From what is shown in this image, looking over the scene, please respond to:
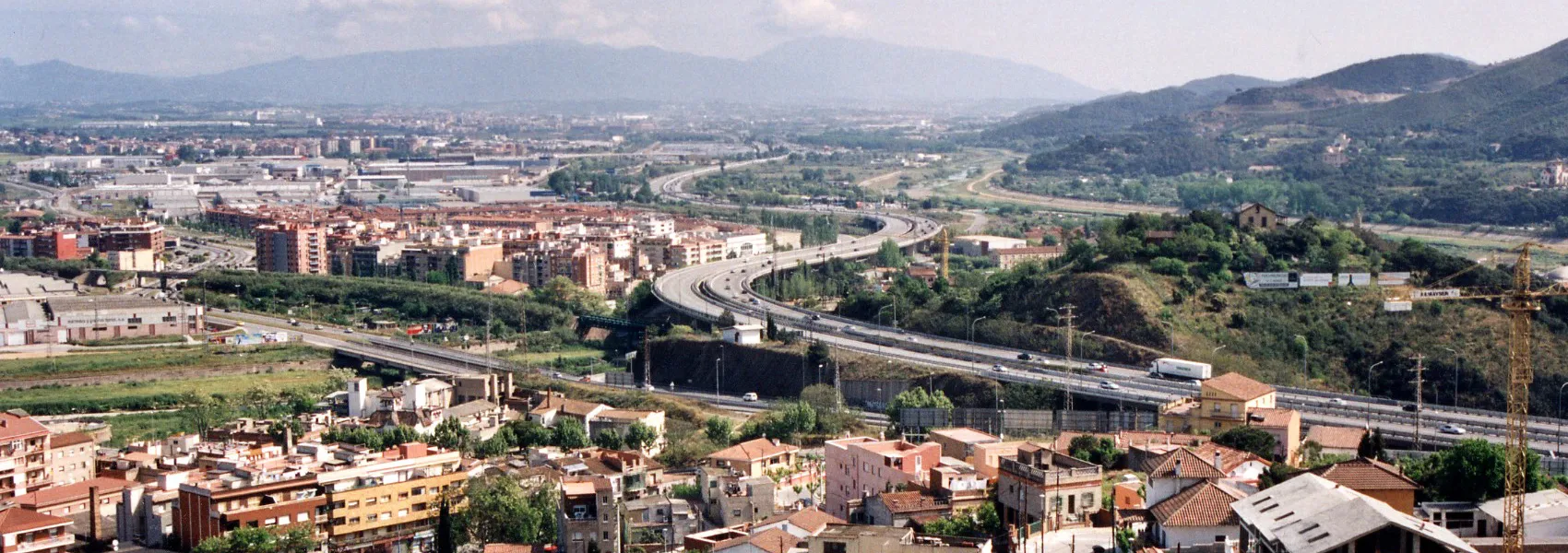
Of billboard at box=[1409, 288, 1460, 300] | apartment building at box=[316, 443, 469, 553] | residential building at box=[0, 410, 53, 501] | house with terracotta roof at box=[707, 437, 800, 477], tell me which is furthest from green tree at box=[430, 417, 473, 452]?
billboard at box=[1409, 288, 1460, 300]

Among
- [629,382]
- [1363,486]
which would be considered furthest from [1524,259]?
[629,382]

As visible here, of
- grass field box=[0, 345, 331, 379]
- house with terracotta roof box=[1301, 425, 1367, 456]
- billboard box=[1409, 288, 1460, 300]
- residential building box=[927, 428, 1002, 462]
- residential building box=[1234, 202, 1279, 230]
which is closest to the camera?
residential building box=[927, 428, 1002, 462]

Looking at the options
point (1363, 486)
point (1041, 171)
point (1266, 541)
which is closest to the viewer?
point (1266, 541)

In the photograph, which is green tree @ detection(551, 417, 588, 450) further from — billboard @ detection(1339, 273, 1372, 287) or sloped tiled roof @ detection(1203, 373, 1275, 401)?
billboard @ detection(1339, 273, 1372, 287)

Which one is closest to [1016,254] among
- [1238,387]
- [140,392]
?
[140,392]

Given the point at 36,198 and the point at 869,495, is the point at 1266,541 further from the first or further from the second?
the point at 36,198

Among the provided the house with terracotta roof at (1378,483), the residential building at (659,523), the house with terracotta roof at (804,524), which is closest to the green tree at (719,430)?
the residential building at (659,523)

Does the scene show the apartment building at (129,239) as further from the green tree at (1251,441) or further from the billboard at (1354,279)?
the green tree at (1251,441)
